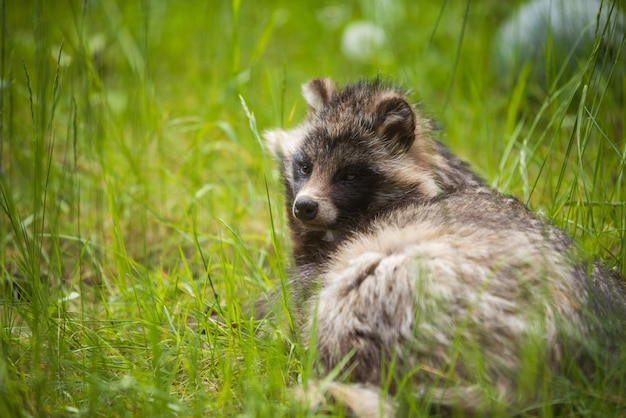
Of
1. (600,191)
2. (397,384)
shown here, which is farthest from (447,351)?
(600,191)

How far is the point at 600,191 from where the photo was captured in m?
4.15

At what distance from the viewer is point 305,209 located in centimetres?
384

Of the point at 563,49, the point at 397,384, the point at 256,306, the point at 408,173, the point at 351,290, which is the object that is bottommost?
the point at 256,306

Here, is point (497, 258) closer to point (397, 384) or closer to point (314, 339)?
point (397, 384)

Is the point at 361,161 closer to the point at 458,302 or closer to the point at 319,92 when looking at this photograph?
the point at 319,92

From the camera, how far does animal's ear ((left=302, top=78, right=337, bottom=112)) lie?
14.3 ft

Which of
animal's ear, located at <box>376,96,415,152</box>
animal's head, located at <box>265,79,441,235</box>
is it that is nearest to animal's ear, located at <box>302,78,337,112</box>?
animal's head, located at <box>265,79,441,235</box>

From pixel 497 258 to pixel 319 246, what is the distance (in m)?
1.42

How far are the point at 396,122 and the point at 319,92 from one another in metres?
0.65

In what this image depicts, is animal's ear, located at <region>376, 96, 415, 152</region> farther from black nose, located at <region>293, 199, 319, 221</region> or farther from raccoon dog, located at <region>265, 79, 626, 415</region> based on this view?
black nose, located at <region>293, 199, 319, 221</region>

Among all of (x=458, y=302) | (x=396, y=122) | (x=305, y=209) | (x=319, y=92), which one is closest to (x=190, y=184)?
(x=319, y=92)

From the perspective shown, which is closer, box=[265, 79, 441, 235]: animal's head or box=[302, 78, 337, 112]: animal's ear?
box=[265, 79, 441, 235]: animal's head

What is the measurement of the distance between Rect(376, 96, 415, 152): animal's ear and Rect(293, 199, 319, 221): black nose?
64 cm

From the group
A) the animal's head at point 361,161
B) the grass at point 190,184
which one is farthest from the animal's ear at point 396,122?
the grass at point 190,184
